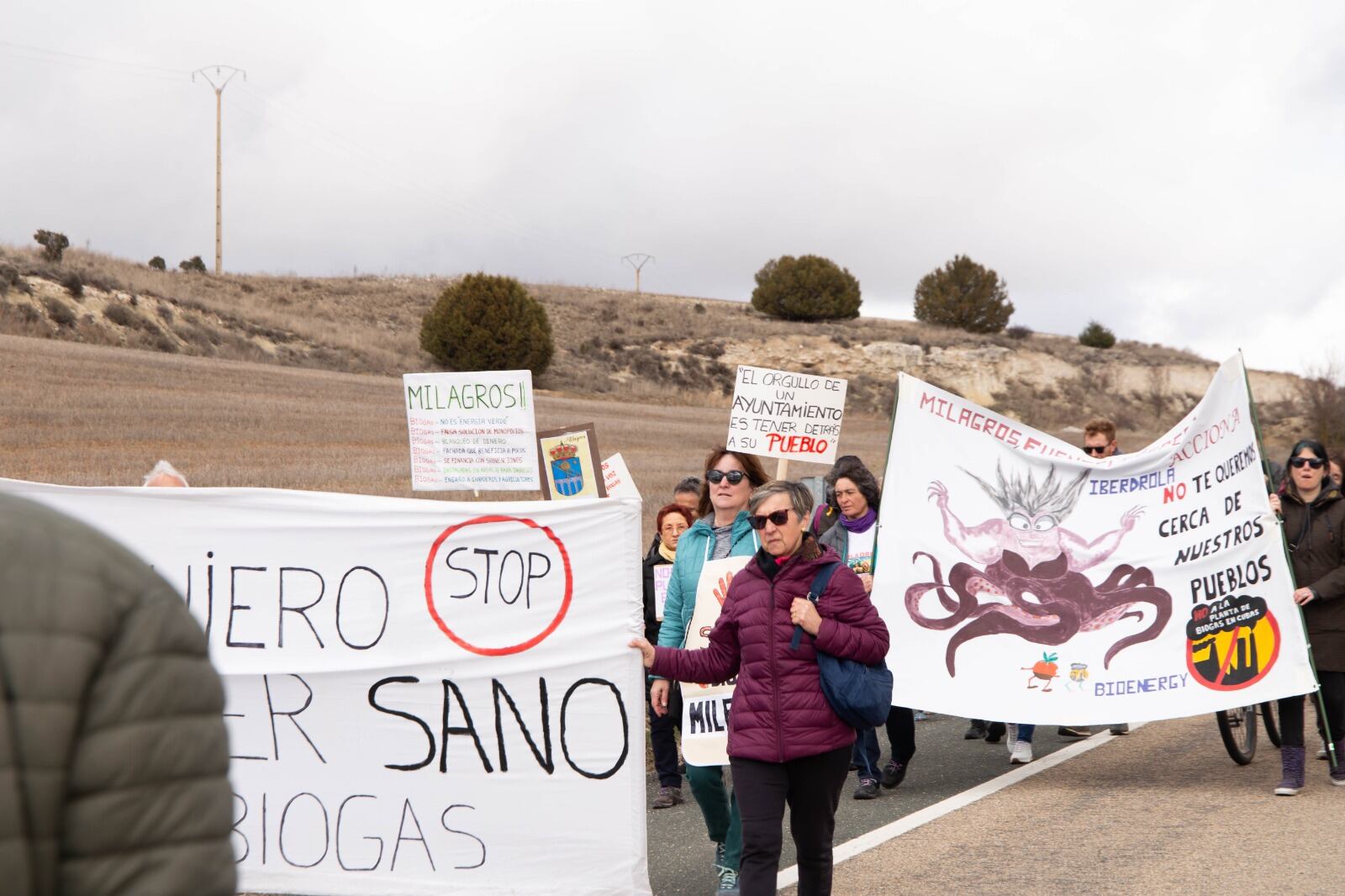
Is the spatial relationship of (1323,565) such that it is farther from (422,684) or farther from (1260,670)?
(422,684)

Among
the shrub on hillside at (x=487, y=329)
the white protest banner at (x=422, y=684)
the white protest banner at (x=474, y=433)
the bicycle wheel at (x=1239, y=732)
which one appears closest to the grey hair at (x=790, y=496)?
the white protest banner at (x=422, y=684)

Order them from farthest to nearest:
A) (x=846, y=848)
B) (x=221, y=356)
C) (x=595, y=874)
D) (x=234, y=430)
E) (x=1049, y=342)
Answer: (x=1049, y=342) < (x=221, y=356) < (x=234, y=430) < (x=846, y=848) < (x=595, y=874)

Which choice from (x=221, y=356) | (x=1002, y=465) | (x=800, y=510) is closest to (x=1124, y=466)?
(x=1002, y=465)

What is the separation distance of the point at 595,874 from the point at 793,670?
3.95ft

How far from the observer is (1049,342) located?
275ft

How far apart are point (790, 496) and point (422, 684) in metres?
1.72

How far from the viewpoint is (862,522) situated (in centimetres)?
881

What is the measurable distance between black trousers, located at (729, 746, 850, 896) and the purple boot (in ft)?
12.7

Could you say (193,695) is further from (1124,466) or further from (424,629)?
(1124,466)

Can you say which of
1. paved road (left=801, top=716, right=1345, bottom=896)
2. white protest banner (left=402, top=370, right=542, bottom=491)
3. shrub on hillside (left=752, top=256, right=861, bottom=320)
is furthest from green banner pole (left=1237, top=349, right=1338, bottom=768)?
shrub on hillside (left=752, top=256, right=861, bottom=320)

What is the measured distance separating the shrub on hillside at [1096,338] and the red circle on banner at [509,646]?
82.9 m

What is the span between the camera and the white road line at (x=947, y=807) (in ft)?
21.8

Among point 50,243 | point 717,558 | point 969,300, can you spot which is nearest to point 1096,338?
point 969,300

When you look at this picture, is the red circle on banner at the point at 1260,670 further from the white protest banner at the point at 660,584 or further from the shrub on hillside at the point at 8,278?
the shrub on hillside at the point at 8,278
